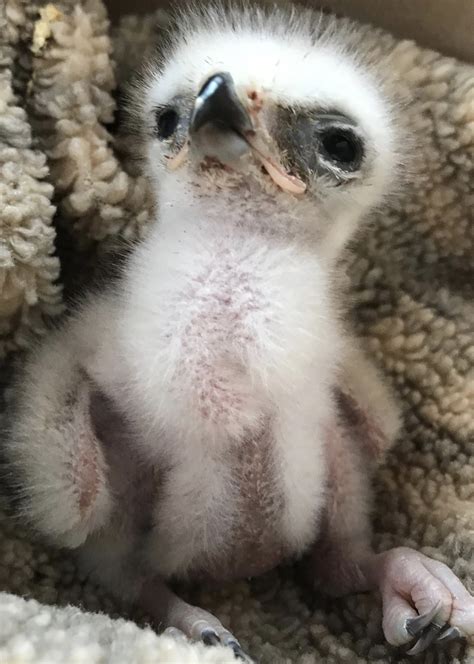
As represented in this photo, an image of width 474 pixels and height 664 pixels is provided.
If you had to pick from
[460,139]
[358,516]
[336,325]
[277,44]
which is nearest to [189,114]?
[277,44]

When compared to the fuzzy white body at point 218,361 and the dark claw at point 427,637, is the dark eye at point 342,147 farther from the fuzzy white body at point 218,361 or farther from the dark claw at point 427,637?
the dark claw at point 427,637

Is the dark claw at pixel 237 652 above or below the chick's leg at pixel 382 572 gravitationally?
below

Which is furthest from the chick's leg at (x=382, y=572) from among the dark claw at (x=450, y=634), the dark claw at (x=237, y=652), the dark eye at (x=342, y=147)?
the dark eye at (x=342, y=147)

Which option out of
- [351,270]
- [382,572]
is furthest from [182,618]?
[351,270]

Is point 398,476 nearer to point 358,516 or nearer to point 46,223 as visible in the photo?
point 358,516

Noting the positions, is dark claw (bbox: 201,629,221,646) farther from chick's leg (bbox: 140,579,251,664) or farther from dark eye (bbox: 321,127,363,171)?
Answer: dark eye (bbox: 321,127,363,171)

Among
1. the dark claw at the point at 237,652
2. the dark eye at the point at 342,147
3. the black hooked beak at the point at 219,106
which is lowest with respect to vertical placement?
the dark claw at the point at 237,652

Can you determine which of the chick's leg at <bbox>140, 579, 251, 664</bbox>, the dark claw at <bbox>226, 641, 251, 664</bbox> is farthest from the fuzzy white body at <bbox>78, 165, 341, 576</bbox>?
the dark claw at <bbox>226, 641, 251, 664</bbox>
